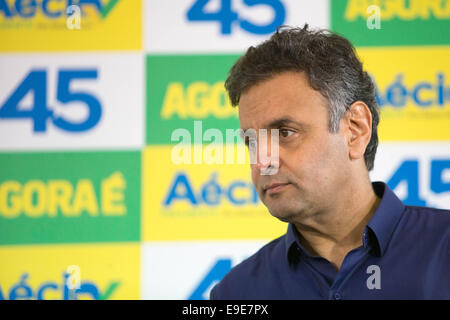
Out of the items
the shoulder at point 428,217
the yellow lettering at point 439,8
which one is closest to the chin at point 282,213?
the shoulder at point 428,217

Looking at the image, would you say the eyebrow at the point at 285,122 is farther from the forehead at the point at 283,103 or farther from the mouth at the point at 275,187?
the mouth at the point at 275,187

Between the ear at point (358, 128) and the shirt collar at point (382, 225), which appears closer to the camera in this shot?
the shirt collar at point (382, 225)

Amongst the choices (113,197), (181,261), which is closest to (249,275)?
(181,261)

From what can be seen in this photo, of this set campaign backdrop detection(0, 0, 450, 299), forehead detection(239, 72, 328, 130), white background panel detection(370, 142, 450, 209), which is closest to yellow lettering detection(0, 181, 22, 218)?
campaign backdrop detection(0, 0, 450, 299)

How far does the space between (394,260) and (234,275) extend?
0.39 meters

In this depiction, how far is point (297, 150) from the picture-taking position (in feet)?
3.66

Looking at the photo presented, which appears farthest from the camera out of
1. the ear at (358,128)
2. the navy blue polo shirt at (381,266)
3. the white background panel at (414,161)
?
the white background panel at (414,161)

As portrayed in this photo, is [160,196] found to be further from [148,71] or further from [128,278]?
[148,71]

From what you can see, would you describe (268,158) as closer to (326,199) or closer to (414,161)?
(326,199)

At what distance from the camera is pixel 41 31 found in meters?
2.05

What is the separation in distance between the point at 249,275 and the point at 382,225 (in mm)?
337

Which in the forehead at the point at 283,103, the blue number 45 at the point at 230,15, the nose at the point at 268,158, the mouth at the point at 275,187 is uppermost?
the blue number 45 at the point at 230,15

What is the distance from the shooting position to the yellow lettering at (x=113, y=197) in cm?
197

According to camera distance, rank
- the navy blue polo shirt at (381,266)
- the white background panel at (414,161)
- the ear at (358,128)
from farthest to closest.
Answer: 1. the white background panel at (414,161)
2. the ear at (358,128)
3. the navy blue polo shirt at (381,266)
